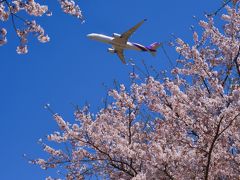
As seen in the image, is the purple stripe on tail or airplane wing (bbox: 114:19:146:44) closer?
airplane wing (bbox: 114:19:146:44)

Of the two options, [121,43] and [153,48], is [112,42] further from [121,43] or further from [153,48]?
[153,48]

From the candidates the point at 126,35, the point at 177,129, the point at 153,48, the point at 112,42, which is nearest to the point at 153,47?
the point at 153,48

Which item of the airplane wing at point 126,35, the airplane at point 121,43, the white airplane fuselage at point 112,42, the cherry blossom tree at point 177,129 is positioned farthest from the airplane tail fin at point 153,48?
the cherry blossom tree at point 177,129

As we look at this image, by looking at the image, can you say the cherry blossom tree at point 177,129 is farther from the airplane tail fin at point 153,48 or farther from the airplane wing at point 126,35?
the airplane tail fin at point 153,48

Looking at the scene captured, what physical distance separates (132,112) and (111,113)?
1.34 m

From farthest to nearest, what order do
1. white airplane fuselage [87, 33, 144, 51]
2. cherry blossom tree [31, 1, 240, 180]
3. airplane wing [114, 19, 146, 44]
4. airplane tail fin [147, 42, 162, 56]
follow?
airplane tail fin [147, 42, 162, 56], white airplane fuselage [87, 33, 144, 51], airplane wing [114, 19, 146, 44], cherry blossom tree [31, 1, 240, 180]

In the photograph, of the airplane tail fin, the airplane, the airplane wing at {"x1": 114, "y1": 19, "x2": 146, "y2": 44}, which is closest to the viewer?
the airplane wing at {"x1": 114, "y1": 19, "x2": 146, "y2": 44}

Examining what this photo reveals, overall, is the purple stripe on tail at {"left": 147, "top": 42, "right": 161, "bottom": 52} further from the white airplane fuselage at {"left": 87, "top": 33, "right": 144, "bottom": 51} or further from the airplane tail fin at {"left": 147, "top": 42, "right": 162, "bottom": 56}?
the white airplane fuselage at {"left": 87, "top": 33, "right": 144, "bottom": 51}

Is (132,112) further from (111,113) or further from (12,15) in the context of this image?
(12,15)

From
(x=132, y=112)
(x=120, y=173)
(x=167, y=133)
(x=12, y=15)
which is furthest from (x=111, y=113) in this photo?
(x=12, y=15)

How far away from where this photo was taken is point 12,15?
5383 mm

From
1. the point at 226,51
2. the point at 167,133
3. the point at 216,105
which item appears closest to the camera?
the point at 216,105

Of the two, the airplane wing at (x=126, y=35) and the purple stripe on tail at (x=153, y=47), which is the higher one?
the purple stripe on tail at (x=153, y=47)

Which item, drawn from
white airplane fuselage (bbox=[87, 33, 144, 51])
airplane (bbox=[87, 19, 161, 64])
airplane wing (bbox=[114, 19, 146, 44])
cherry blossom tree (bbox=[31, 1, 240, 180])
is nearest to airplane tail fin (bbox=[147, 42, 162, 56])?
airplane (bbox=[87, 19, 161, 64])
